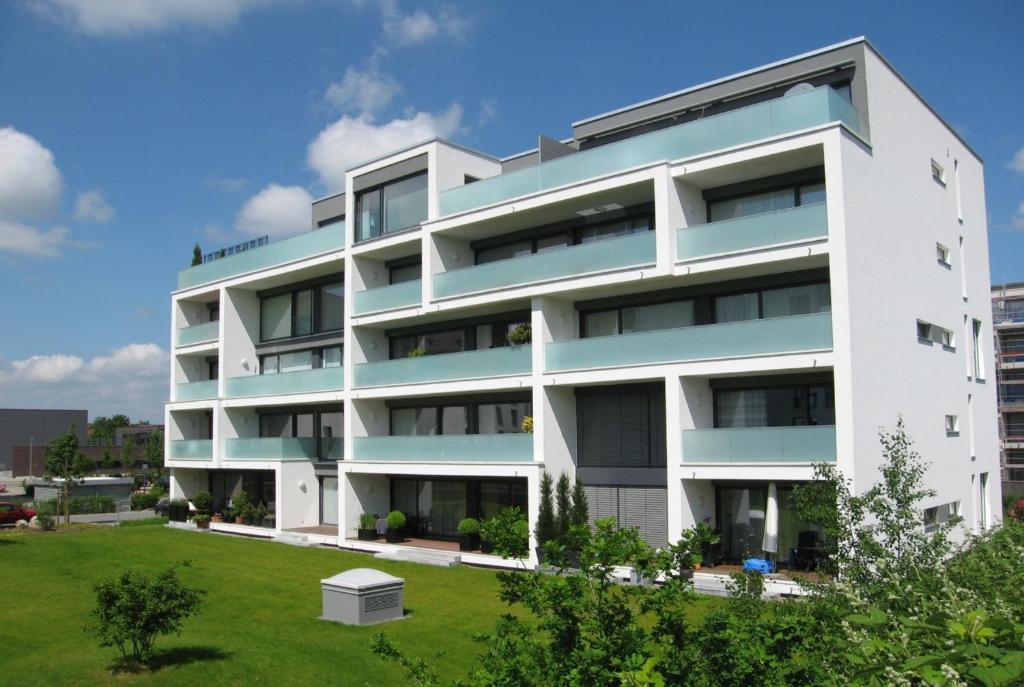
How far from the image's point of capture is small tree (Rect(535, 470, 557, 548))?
2594 cm

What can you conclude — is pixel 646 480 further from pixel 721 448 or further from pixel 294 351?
pixel 294 351

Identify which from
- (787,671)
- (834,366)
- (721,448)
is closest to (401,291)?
(721,448)

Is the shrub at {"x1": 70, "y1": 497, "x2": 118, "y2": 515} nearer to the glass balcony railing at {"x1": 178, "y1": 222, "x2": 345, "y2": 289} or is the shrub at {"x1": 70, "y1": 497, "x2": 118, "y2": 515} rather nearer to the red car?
the red car

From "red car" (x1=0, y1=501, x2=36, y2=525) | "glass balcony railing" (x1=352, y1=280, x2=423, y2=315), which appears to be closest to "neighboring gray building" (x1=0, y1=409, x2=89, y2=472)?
"red car" (x1=0, y1=501, x2=36, y2=525)

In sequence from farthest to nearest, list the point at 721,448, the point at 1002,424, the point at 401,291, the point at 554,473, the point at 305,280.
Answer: the point at 1002,424 < the point at 305,280 < the point at 401,291 < the point at 554,473 < the point at 721,448

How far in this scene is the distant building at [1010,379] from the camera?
215 ft

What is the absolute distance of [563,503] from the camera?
26.6 m

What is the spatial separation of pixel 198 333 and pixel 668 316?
26374 millimetres

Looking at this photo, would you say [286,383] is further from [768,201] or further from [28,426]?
[28,426]

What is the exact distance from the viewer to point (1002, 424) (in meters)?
65.3

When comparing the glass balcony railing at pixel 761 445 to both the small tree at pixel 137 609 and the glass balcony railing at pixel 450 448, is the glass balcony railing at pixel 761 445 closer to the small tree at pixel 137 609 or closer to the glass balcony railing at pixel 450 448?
the glass balcony railing at pixel 450 448

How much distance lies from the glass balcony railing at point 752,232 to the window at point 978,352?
13009mm

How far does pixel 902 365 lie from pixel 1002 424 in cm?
4931

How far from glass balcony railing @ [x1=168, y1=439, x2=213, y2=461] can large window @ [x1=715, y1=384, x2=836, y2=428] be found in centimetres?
2605
